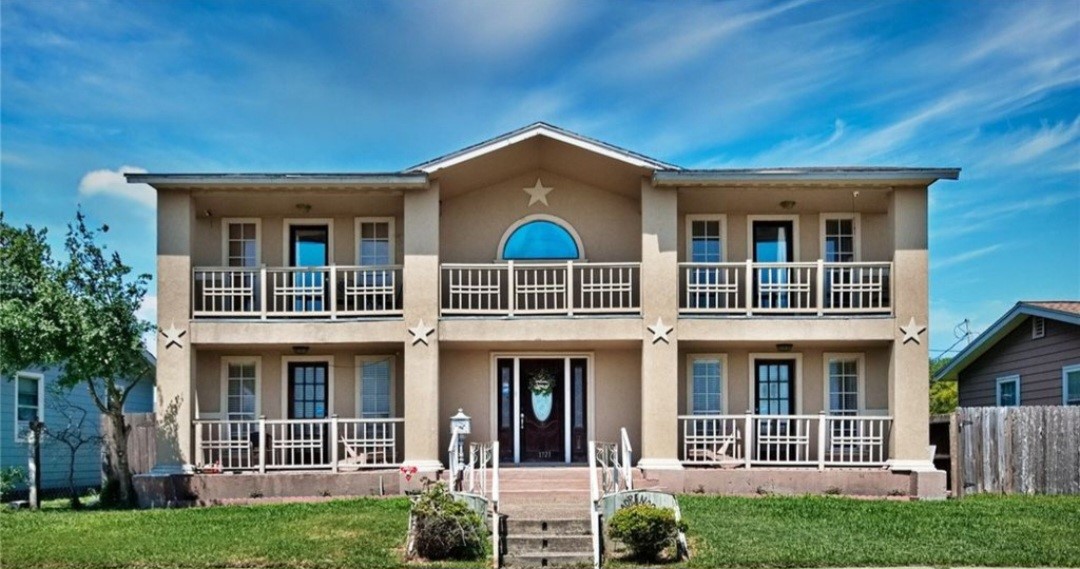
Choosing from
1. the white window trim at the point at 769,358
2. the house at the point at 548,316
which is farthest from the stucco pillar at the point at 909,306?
the white window trim at the point at 769,358

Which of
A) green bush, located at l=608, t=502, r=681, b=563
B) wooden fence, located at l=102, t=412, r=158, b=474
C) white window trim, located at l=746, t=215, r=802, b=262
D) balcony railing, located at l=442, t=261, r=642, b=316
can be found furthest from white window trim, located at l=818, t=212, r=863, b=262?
wooden fence, located at l=102, t=412, r=158, b=474

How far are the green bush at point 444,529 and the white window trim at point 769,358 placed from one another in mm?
9022

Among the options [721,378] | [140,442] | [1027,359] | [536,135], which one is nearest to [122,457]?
[140,442]

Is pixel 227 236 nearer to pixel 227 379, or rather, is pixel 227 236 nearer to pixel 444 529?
pixel 227 379

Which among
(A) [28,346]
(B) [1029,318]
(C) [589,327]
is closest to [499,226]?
(C) [589,327]

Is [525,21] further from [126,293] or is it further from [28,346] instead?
[28,346]

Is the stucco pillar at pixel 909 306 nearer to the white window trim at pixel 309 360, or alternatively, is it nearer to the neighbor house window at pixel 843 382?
the neighbor house window at pixel 843 382

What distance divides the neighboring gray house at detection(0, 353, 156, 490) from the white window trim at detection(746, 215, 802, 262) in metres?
14.9

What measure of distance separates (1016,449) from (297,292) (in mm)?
14094

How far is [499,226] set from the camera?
21734 millimetres

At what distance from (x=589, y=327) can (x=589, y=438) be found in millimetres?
2770

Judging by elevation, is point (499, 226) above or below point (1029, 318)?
above

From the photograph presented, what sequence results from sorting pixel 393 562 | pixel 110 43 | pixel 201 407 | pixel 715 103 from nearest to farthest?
1. pixel 393 562
2. pixel 110 43
3. pixel 715 103
4. pixel 201 407

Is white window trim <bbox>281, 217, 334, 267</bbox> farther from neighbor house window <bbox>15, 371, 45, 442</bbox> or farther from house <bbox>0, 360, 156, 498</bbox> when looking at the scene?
neighbor house window <bbox>15, 371, 45, 442</bbox>
